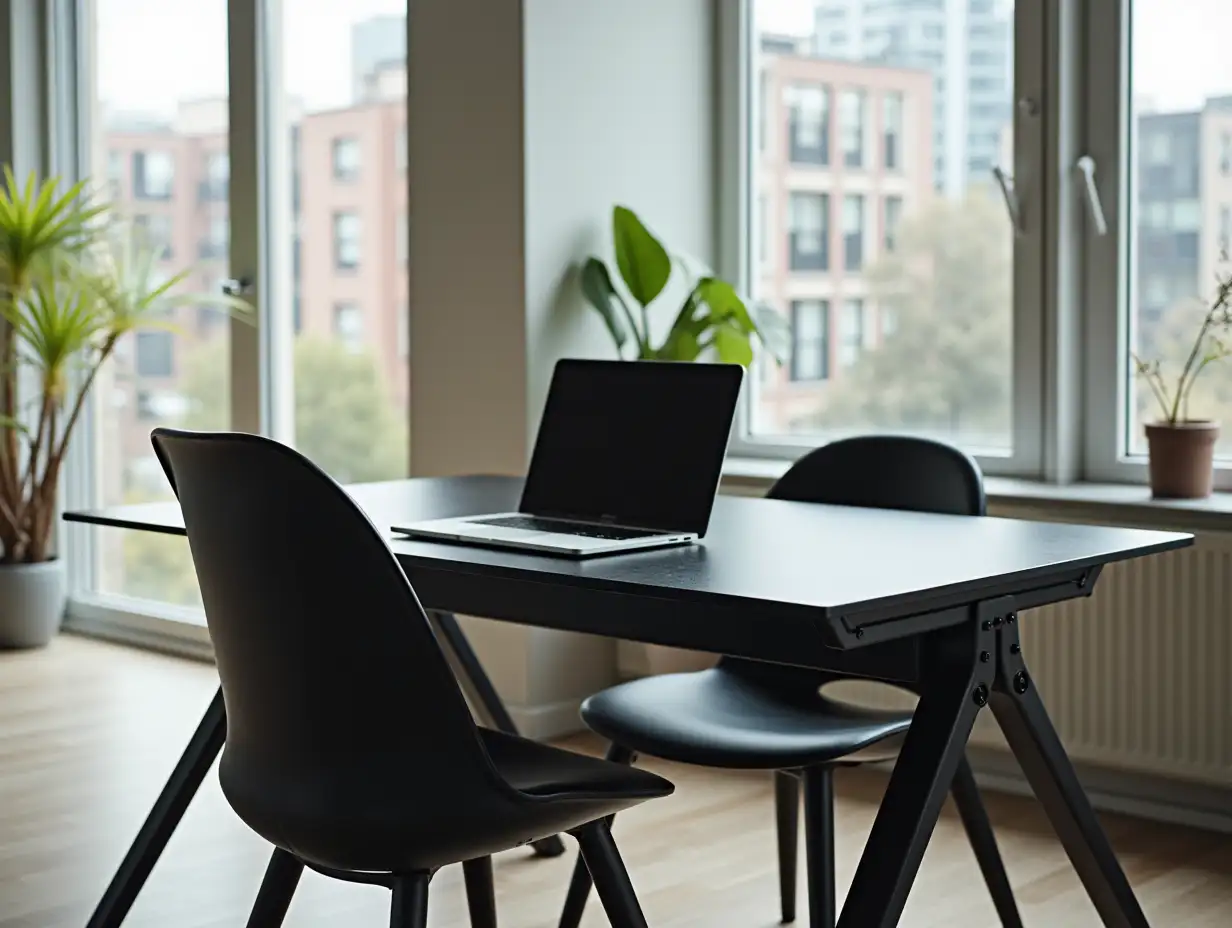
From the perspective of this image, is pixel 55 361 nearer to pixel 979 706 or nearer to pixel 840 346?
pixel 840 346

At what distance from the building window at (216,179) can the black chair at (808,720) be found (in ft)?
9.24

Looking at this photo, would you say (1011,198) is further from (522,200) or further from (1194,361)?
(522,200)

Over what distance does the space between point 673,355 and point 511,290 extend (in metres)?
0.41

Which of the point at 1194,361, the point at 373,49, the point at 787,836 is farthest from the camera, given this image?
the point at 373,49

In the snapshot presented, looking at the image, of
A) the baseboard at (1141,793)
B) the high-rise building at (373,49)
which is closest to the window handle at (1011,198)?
the baseboard at (1141,793)

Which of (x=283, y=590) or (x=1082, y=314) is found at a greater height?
(x=1082, y=314)

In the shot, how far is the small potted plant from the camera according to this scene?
337 cm

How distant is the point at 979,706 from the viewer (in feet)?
6.40

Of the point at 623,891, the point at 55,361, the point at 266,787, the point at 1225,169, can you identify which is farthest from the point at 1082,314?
the point at 55,361

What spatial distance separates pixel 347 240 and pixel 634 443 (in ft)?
8.91

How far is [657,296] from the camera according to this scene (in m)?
4.04

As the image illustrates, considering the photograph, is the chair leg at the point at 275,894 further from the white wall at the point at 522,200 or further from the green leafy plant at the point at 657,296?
the green leafy plant at the point at 657,296

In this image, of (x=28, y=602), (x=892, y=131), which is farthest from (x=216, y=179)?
(x=892, y=131)

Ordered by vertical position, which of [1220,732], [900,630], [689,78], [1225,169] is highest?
[689,78]
